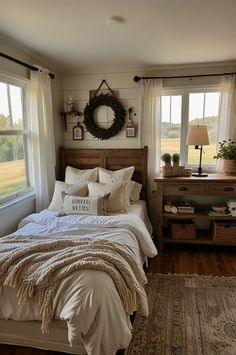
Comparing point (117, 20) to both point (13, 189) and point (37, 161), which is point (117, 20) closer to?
point (37, 161)

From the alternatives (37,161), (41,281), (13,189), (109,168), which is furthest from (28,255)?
(109,168)

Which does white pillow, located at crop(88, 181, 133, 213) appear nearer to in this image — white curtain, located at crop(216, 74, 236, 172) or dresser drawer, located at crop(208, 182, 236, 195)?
dresser drawer, located at crop(208, 182, 236, 195)

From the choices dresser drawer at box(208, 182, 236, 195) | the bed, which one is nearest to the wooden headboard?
dresser drawer at box(208, 182, 236, 195)

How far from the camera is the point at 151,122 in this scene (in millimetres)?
3502

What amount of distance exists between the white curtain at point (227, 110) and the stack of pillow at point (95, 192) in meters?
1.30

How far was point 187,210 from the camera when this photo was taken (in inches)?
130

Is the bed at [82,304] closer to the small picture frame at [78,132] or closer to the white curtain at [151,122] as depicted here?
the white curtain at [151,122]

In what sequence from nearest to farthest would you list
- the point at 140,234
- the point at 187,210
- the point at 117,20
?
1. the point at 117,20
2. the point at 140,234
3. the point at 187,210

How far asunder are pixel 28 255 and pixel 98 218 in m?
0.95

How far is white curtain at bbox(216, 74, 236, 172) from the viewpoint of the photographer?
3298 mm

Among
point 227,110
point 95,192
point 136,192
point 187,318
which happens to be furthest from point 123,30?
point 187,318

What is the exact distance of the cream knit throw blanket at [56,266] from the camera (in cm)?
154

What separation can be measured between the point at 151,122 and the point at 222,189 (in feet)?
4.15

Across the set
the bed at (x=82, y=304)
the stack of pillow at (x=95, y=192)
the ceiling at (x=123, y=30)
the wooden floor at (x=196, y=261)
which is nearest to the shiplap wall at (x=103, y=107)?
the ceiling at (x=123, y=30)
